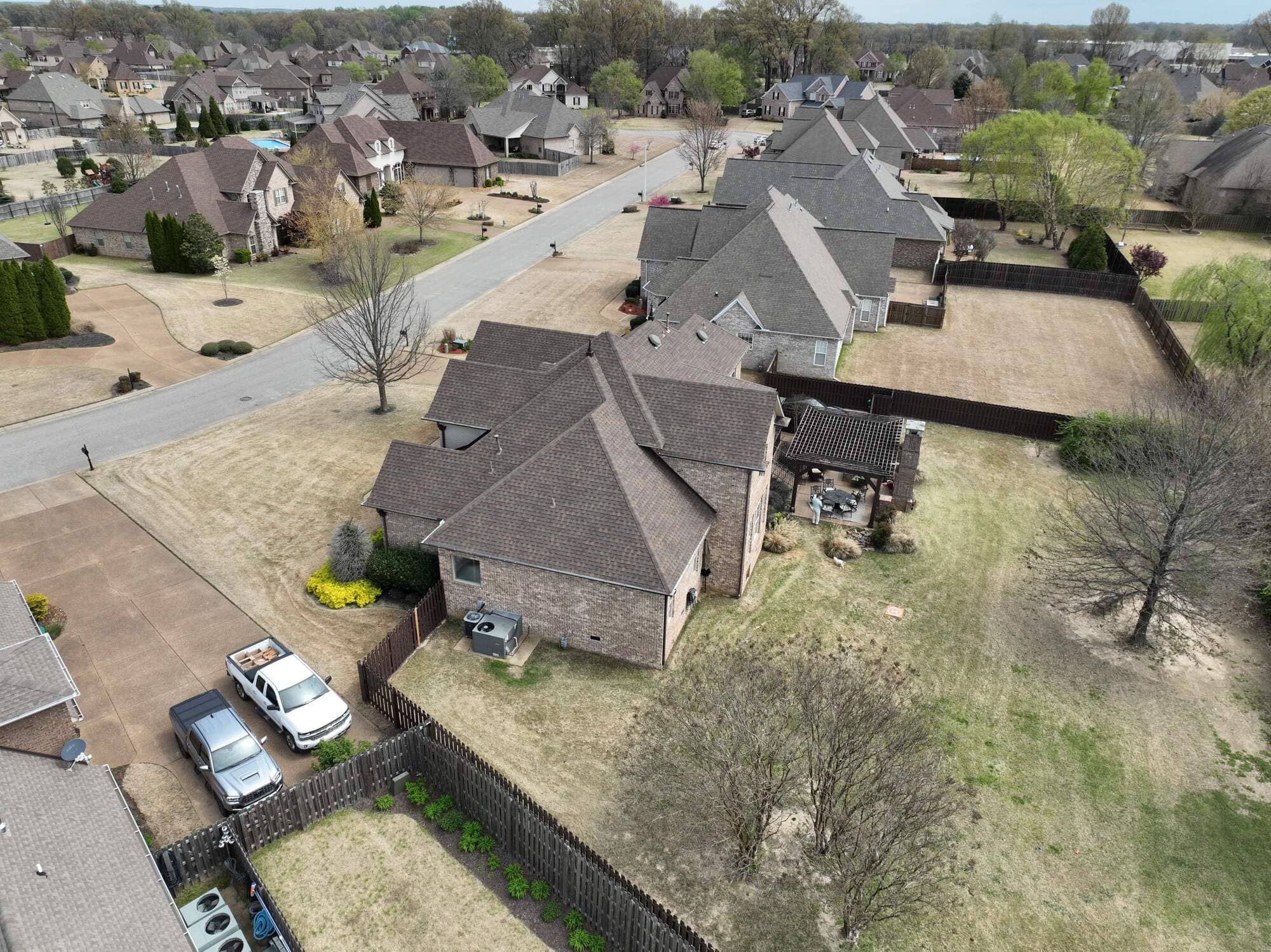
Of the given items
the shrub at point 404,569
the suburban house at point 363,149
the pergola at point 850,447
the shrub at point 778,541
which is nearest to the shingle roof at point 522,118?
the suburban house at point 363,149

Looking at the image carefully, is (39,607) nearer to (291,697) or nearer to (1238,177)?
(291,697)

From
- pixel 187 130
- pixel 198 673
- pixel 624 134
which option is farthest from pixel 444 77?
pixel 198 673

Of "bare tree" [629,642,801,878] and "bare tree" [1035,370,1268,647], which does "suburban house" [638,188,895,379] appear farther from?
"bare tree" [629,642,801,878]

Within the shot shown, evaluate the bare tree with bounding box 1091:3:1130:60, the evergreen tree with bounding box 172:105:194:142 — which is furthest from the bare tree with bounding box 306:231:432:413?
the bare tree with bounding box 1091:3:1130:60

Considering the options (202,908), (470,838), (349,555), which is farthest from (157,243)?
(470,838)

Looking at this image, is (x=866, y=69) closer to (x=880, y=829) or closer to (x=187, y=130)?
(x=187, y=130)
